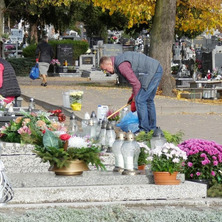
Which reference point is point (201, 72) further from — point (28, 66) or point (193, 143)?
point (193, 143)

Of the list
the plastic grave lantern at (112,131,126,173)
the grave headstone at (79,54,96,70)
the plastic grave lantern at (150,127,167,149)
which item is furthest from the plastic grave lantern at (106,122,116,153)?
the grave headstone at (79,54,96,70)

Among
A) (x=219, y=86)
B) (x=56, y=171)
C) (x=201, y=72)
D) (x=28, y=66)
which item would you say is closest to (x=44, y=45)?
(x=219, y=86)

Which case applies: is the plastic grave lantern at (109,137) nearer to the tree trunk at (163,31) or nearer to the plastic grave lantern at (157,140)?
the plastic grave lantern at (157,140)

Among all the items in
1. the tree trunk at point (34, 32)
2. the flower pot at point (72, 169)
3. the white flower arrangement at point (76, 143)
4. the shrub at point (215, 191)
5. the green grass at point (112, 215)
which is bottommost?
the shrub at point (215, 191)

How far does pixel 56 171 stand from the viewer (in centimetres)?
872

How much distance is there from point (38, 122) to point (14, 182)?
203 cm

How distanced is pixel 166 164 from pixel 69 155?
0.98 meters

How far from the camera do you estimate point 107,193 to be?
841cm

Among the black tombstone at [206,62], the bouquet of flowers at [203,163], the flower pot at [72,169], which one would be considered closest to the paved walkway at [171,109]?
the bouquet of flowers at [203,163]

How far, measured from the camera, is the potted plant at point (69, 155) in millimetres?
8656

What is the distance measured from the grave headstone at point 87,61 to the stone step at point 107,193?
36.1m

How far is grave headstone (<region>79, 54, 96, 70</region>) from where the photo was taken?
44.7 m

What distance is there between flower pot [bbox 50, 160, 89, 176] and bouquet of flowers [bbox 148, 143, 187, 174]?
72 centimetres

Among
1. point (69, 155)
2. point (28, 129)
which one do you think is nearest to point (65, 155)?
point (69, 155)
